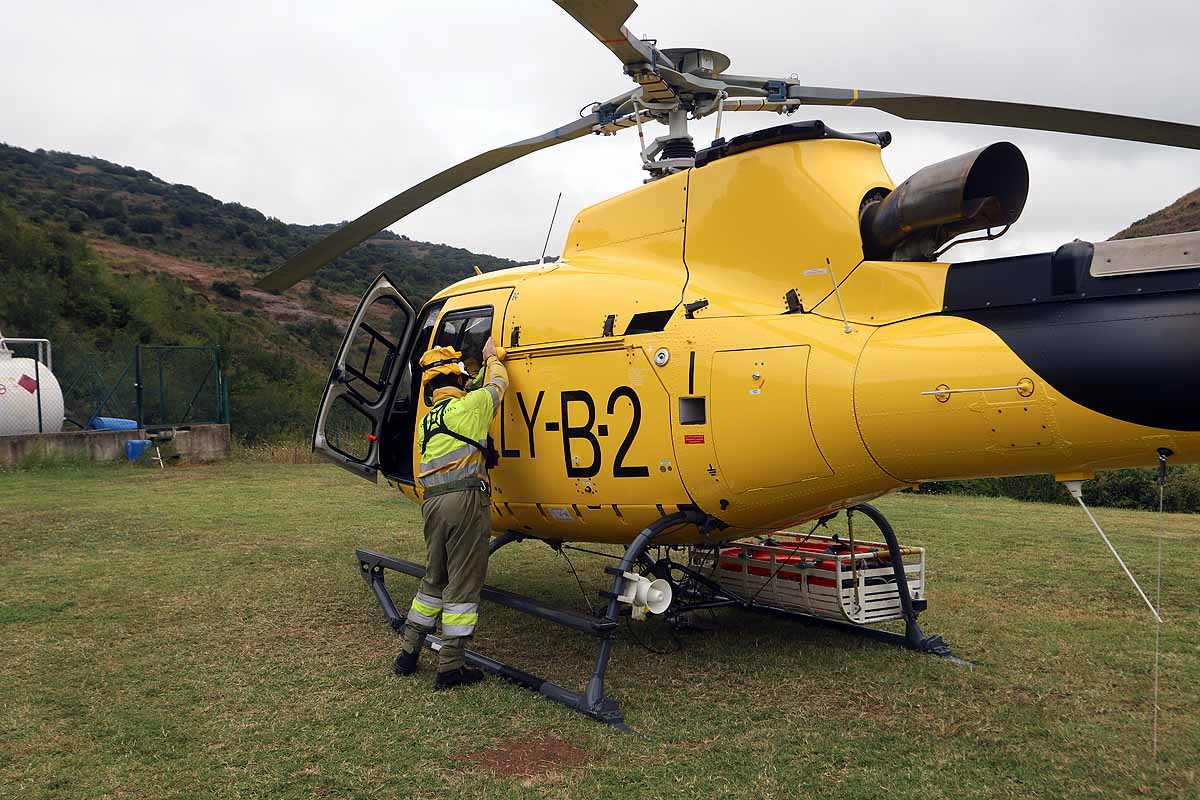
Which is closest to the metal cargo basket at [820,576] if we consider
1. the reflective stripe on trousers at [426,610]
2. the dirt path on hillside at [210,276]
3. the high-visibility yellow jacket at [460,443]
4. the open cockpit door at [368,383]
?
the high-visibility yellow jacket at [460,443]

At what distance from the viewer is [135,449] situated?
2036cm

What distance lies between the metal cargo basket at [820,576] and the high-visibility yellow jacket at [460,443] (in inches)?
80.0

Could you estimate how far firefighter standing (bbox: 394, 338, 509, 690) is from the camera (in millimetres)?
6039

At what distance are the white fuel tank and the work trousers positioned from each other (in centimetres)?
1833

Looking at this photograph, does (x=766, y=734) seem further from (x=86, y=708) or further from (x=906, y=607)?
(x=86, y=708)

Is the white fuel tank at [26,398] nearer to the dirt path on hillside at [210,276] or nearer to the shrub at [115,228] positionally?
the dirt path on hillside at [210,276]

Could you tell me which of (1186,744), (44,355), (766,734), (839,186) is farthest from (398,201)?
(44,355)

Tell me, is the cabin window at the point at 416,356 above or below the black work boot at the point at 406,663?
above

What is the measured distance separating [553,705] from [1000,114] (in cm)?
469

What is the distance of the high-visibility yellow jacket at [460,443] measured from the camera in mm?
6109

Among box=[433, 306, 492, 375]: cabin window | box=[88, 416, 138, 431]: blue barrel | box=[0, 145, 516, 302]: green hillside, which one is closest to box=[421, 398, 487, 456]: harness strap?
box=[433, 306, 492, 375]: cabin window

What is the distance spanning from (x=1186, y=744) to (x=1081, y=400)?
2.28m

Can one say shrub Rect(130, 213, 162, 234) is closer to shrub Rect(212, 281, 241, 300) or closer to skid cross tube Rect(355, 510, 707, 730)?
shrub Rect(212, 281, 241, 300)

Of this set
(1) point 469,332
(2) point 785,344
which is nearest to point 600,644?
(2) point 785,344
